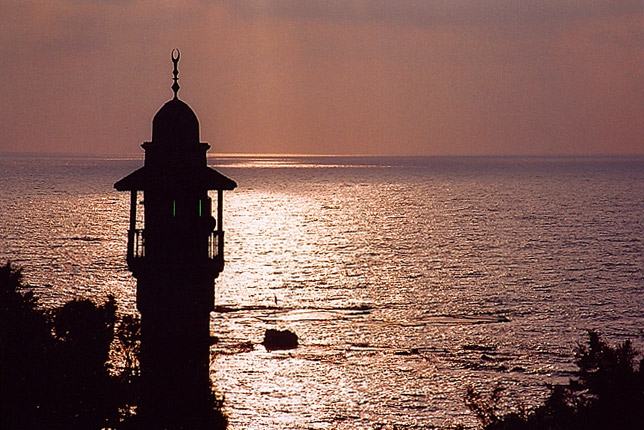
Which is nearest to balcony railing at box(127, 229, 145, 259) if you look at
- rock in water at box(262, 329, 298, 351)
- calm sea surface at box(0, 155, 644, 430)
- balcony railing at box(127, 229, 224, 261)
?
balcony railing at box(127, 229, 224, 261)

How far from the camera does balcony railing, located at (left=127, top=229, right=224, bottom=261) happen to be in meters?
24.4

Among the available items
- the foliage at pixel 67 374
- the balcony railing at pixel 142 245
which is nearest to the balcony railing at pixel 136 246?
the balcony railing at pixel 142 245

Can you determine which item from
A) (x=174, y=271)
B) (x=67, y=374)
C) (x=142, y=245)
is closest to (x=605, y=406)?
(x=174, y=271)

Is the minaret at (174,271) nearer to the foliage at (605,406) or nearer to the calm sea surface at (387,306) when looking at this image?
the foliage at (605,406)

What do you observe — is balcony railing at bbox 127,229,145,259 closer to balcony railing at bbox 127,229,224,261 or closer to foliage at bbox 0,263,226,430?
balcony railing at bbox 127,229,224,261

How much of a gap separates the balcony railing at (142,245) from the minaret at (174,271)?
3 cm

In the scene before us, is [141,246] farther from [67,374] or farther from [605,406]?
[605,406]

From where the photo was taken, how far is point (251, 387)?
2457 inches

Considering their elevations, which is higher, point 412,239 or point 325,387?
point 412,239

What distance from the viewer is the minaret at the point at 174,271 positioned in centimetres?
2414

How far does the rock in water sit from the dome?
49.9 m

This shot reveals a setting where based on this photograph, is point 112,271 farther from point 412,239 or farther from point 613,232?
point 613,232

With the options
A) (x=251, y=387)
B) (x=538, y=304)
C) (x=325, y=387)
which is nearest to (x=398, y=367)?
(x=325, y=387)

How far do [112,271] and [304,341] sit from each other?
46.6 meters
